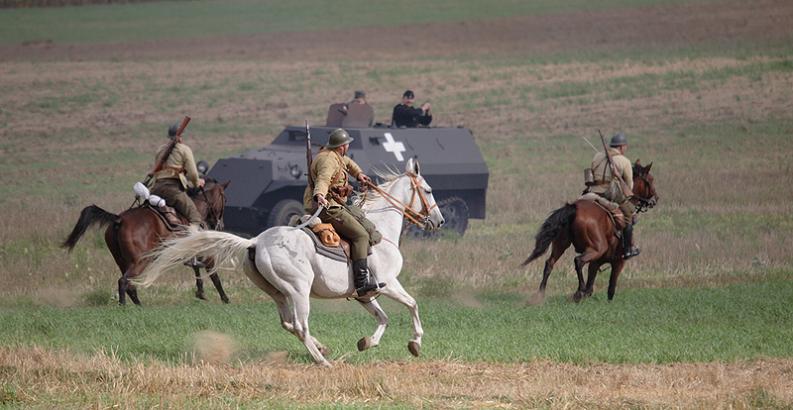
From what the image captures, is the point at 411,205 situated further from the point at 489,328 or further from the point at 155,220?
the point at 155,220

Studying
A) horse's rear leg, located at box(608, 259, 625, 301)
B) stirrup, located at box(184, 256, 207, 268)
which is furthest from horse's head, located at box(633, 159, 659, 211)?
stirrup, located at box(184, 256, 207, 268)

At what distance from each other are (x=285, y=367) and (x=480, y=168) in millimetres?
15956

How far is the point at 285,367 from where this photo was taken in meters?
13.2

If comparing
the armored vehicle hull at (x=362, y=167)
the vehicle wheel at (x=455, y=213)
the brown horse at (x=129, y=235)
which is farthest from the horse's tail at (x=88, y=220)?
the vehicle wheel at (x=455, y=213)

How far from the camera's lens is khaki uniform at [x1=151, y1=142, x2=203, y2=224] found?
1966 cm

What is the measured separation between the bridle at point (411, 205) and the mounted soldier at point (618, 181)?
5315 mm

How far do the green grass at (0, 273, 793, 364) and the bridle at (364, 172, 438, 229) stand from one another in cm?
127

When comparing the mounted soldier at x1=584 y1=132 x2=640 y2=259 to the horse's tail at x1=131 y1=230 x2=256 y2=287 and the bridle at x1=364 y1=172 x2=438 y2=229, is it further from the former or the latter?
the horse's tail at x1=131 y1=230 x2=256 y2=287

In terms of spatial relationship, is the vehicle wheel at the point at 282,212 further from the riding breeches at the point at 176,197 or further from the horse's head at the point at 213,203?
the riding breeches at the point at 176,197

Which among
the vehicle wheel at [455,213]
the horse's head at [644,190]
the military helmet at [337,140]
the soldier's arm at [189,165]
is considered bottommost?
the vehicle wheel at [455,213]

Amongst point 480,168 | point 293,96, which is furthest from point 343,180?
point 293,96

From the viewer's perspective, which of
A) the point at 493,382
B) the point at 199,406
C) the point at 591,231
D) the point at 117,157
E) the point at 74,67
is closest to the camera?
the point at 199,406

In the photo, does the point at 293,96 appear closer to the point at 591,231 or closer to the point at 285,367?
the point at 591,231

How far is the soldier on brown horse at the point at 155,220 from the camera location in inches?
736
